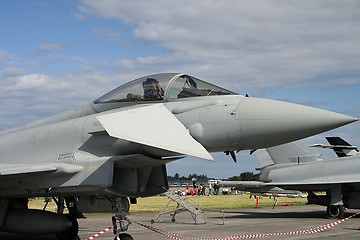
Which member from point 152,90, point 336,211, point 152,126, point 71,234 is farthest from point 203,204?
point 152,126

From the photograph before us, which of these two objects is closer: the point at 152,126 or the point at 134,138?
the point at 134,138

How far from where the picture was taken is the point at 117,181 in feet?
24.4

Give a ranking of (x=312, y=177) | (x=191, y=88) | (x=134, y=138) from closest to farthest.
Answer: (x=134, y=138)
(x=191, y=88)
(x=312, y=177)

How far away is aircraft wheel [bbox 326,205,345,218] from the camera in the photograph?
1831cm

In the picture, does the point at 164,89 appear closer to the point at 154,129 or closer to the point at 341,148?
the point at 154,129

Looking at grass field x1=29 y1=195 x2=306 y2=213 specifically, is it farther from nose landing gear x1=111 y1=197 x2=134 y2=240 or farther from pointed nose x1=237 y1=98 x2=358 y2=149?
pointed nose x1=237 y1=98 x2=358 y2=149

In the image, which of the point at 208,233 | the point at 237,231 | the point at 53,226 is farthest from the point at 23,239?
the point at 237,231

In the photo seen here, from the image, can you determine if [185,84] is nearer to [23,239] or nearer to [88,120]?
[88,120]

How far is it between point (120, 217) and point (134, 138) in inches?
74.5

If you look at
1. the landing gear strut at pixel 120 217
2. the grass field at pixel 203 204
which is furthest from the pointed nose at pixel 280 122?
the grass field at pixel 203 204

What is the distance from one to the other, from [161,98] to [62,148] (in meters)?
→ 1.80

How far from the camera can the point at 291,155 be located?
2092 centimetres

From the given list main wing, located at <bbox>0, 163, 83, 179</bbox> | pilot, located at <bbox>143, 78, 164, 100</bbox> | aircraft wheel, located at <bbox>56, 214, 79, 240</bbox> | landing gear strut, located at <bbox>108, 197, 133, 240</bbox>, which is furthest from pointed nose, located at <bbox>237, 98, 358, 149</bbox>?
aircraft wheel, located at <bbox>56, 214, 79, 240</bbox>

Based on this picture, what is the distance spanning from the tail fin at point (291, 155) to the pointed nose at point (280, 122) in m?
14.3
